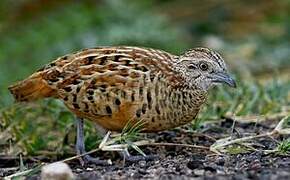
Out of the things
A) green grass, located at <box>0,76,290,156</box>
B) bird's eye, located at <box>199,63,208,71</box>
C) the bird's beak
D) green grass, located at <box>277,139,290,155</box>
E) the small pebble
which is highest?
→ bird's eye, located at <box>199,63,208,71</box>

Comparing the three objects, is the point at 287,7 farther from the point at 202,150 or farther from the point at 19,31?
the point at 202,150

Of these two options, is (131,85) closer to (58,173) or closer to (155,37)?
(58,173)

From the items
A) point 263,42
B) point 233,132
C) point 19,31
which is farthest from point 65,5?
point 233,132

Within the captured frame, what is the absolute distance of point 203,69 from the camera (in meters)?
4.92

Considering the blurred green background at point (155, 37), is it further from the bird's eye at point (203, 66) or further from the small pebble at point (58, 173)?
the small pebble at point (58, 173)

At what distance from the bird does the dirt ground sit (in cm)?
22

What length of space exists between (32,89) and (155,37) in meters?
4.55

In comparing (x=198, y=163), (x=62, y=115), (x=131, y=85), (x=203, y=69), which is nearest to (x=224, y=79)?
(x=203, y=69)

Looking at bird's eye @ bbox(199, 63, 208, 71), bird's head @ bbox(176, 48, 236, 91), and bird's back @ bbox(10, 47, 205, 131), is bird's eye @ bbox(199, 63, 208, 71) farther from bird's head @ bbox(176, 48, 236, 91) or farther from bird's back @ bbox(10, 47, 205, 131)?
bird's back @ bbox(10, 47, 205, 131)

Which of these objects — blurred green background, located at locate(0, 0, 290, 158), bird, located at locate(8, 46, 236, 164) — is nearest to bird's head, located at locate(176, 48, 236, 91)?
bird, located at locate(8, 46, 236, 164)

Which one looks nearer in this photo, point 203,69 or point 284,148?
point 284,148

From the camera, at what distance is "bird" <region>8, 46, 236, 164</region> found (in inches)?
184

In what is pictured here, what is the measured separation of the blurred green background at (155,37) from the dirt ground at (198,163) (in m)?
0.36

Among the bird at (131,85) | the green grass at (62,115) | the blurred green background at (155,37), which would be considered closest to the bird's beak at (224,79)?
the bird at (131,85)
